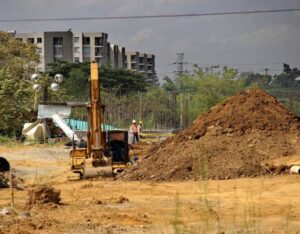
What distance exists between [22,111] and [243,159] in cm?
2830

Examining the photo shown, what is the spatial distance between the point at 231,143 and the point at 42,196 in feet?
34.8

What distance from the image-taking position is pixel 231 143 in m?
24.4

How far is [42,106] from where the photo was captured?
1635 inches

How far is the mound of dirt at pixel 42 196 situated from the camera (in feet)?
48.6

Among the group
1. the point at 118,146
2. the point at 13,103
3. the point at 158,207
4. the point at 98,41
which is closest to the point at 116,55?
the point at 98,41

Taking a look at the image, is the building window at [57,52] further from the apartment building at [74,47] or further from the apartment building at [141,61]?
the apartment building at [141,61]

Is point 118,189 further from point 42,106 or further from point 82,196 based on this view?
point 42,106

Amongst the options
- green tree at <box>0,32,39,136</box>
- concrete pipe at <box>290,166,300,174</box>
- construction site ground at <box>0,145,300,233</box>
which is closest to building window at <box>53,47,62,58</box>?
green tree at <box>0,32,39,136</box>

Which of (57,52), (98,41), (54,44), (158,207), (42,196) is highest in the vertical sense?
(98,41)

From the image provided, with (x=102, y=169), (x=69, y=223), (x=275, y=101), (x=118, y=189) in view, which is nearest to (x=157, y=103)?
(x=275, y=101)

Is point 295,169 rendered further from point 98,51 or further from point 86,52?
point 86,52

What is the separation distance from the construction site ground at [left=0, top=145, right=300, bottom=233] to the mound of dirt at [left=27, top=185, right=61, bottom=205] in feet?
0.64

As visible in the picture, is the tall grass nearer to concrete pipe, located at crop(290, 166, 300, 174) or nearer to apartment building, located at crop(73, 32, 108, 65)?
concrete pipe, located at crop(290, 166, 300, 174)

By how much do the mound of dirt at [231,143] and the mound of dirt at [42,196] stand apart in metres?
7.44
